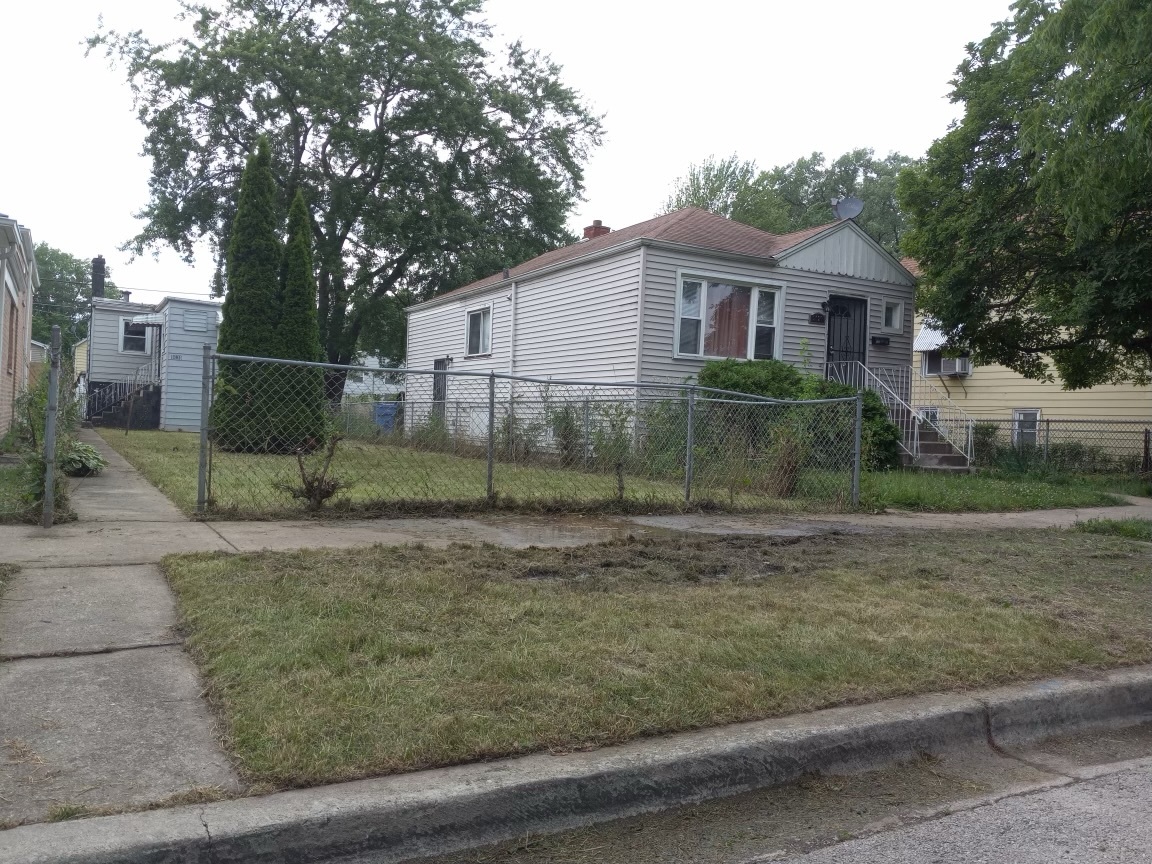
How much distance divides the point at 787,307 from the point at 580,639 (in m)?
14.7

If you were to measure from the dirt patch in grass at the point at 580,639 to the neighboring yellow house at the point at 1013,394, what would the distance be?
16927mm

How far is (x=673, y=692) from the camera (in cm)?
358

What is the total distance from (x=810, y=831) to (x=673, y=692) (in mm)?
783

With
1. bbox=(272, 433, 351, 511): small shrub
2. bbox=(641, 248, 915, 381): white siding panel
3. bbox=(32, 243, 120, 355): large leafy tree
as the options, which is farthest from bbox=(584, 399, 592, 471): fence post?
Answer: bbox=(32, 243, 120, 355): large leafy tree

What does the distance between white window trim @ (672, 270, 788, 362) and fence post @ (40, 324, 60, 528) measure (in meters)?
11.4

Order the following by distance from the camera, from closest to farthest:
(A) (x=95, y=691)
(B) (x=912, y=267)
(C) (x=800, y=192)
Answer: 1. (A) (x=95, y=691)
2. (B) (x=912, y=267)
3. (C) (x=800, y=192)

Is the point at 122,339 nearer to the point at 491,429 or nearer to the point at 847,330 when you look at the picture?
the point at 847,330

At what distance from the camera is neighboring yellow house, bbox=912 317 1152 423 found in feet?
74.0

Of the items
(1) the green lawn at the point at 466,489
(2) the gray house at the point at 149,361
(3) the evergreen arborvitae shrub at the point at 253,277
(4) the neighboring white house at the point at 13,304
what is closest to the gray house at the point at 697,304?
(3) the evergreen arborvitae shrub at the point at 253,277

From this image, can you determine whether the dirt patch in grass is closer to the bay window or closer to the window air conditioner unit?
the bay window

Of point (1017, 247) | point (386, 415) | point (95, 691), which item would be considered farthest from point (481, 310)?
point (95, 691)

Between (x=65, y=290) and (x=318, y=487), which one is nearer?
A: (x=318, y=487)

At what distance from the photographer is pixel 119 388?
30.5 meters

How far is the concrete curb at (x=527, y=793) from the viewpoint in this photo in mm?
2436
